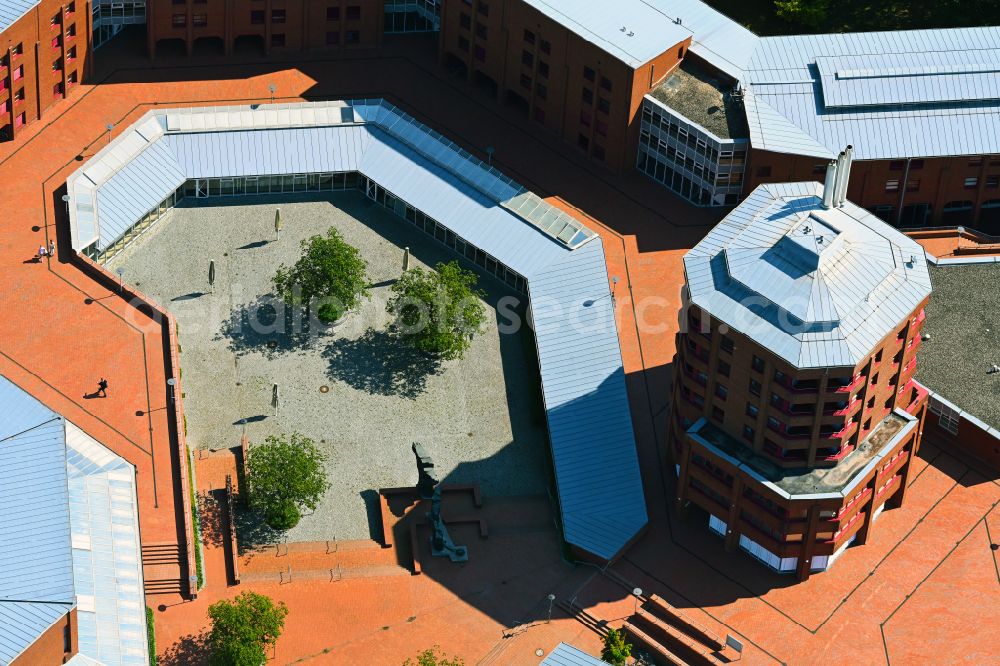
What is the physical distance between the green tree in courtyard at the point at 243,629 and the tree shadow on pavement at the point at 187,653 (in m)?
0.93

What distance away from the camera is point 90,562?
192 meters

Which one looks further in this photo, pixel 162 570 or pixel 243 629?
pixel 162 570

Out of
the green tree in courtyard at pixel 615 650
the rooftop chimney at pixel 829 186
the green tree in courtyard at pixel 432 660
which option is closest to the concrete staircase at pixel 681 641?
the green tree in courtyard at pixel 615 650

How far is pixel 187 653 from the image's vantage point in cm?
19612

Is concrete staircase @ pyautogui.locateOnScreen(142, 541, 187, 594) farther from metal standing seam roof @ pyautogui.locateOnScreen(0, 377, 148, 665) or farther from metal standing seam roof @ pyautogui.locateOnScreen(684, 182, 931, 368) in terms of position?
metal standing seam roof @ pyautogui.locateOnScreen(684, 182, 931, 368)

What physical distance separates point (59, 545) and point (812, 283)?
6110 cm

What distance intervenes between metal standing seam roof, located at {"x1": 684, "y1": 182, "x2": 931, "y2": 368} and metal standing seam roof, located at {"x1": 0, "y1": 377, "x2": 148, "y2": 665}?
49274 mm

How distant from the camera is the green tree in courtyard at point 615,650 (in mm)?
195000

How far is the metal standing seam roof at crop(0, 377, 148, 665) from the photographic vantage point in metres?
184

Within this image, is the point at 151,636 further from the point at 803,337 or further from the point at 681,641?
the point at 803,337

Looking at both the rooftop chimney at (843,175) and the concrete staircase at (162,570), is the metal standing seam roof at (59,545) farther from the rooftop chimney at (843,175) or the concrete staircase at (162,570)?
the rooftop chimney at (843,175)

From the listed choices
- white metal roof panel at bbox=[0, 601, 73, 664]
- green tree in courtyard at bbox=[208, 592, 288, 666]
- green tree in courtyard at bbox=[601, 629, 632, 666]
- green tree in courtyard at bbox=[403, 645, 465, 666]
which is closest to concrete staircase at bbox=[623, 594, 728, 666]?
green tree in courtyard at bbox=[601, 629, 632, 666]

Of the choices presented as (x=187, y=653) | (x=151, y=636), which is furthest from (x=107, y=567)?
(x=187, y=653)

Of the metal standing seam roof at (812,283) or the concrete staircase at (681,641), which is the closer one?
the metal standing seam roof at (812,283)
